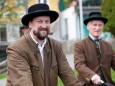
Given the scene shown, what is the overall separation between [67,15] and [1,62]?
1056 inches

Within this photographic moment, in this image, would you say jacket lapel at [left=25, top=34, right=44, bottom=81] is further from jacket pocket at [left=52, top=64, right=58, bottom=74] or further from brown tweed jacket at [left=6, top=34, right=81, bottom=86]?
jacket pocket at [left=52, top=64, right=58, bottom=74]

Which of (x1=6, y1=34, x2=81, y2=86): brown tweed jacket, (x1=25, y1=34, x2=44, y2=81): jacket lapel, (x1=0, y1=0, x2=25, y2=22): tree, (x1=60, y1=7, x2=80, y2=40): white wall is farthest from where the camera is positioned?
(x1=60, y1=7, x2=80, y2=40): white wall

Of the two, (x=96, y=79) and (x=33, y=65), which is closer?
(x=33, y=65)

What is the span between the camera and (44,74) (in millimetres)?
4305

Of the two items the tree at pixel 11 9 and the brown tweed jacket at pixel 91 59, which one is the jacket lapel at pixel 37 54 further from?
the tree at pixel 11 9

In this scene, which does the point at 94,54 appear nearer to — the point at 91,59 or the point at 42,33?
the point at 91,59

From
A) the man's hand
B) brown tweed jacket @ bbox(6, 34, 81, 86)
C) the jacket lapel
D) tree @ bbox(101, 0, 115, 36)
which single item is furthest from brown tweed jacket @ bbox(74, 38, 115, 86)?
tree @ bbox(101, 0, 115, 36)

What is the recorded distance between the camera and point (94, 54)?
5.91 meters

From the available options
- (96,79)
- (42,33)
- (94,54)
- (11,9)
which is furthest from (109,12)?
(42,33)

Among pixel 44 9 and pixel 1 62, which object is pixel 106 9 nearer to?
pixel 1 62

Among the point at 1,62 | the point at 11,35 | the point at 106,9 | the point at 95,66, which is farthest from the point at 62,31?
the point at 95,66

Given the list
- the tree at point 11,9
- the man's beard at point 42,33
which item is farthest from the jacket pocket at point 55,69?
the tree at point 11,9

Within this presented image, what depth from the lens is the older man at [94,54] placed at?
578 centimetres

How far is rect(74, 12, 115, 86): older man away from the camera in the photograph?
5777 mm
